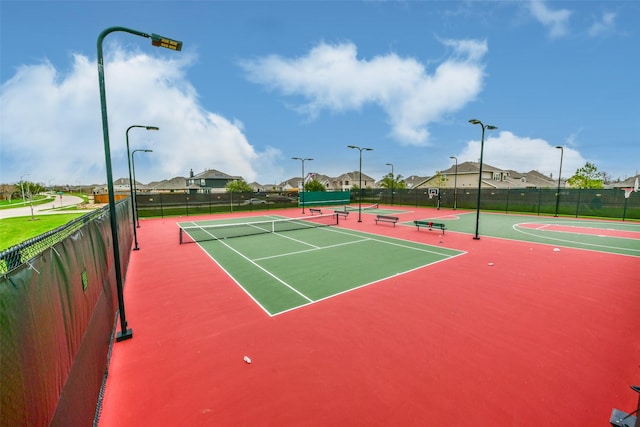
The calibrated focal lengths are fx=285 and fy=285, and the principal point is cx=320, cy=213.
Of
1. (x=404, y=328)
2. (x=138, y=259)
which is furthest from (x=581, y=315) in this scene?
(x=138, y=259)

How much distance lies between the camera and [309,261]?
1281cm

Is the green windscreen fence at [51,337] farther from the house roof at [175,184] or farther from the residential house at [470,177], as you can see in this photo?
the house roof at [175,184]

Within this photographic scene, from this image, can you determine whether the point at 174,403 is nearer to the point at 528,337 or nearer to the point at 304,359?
the point at 304,359

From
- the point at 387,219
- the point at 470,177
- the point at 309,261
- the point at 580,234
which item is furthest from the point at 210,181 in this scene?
the point at 580,234

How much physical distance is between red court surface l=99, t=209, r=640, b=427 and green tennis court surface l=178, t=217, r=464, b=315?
683mm

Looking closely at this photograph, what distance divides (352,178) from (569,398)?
9758 centimetres

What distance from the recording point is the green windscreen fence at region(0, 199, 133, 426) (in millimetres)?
2252

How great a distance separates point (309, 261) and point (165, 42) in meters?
→ 9.28

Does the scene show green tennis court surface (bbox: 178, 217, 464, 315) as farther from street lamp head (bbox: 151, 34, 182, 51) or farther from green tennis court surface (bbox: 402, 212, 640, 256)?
green tennis court surface (bbox: 402, 212, 640, 256)

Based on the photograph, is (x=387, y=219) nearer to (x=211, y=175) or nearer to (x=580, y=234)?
(x=580, y=234)

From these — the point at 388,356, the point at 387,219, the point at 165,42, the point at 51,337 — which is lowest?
the point at 388,356

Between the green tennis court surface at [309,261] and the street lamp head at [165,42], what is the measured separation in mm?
6839

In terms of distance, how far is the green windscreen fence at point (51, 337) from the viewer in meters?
2.25

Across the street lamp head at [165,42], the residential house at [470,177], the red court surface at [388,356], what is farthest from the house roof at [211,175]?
the street lamp head at [165,42]
